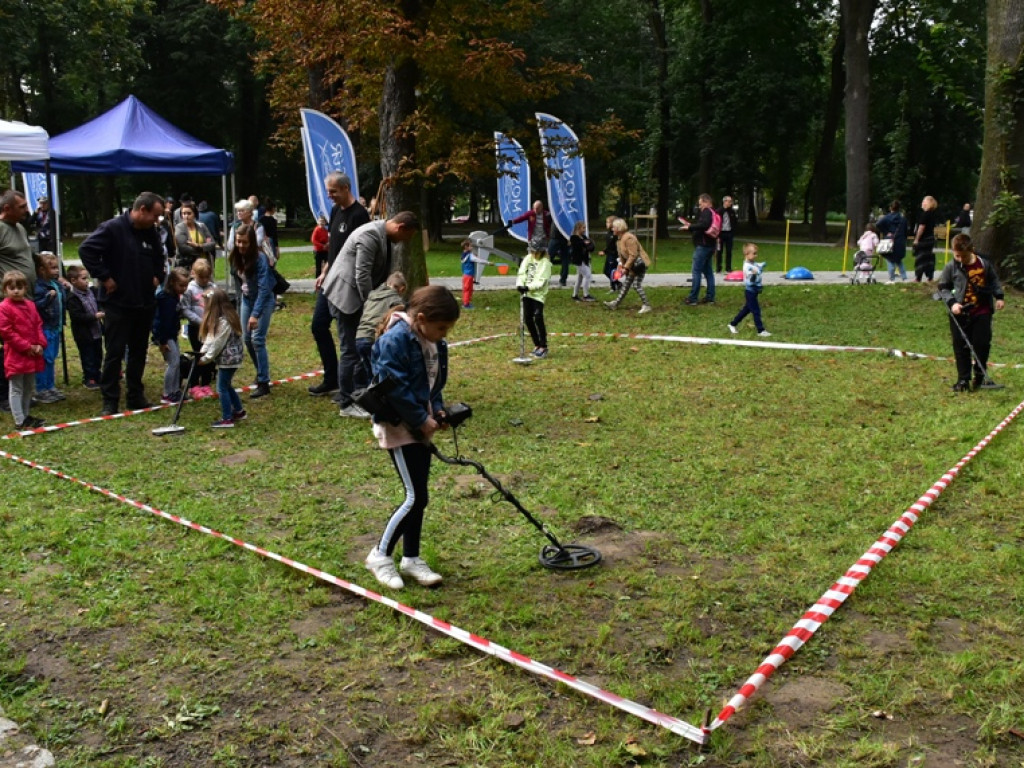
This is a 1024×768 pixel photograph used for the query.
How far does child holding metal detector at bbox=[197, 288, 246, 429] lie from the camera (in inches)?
302

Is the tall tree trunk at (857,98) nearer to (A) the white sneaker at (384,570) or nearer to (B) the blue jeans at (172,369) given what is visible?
(B) the blue jeans at (172,369)

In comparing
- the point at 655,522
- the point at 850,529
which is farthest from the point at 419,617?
the point at 850,529

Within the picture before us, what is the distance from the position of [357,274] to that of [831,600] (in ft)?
15.5

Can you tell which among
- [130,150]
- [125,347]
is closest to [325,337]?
[125,347]

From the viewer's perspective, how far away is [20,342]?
25.3ft

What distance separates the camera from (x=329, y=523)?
562 cm

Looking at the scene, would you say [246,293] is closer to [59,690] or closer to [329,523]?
[329,523]

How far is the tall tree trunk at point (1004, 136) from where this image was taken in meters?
15.3

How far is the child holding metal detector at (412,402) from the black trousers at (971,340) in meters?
6.35

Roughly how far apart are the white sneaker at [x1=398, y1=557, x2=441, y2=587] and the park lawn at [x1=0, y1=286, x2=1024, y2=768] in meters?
0.07

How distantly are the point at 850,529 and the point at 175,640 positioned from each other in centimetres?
374

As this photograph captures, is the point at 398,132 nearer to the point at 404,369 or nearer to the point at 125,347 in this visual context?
the point at 125,347

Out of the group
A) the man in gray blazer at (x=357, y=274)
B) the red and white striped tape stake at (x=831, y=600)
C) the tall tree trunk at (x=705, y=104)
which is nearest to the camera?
the red and white striped tape stake at (x=831, y=600)

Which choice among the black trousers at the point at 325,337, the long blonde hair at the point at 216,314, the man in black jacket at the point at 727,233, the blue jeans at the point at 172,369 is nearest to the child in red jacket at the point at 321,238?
the blue jeans at the point at 172,369
